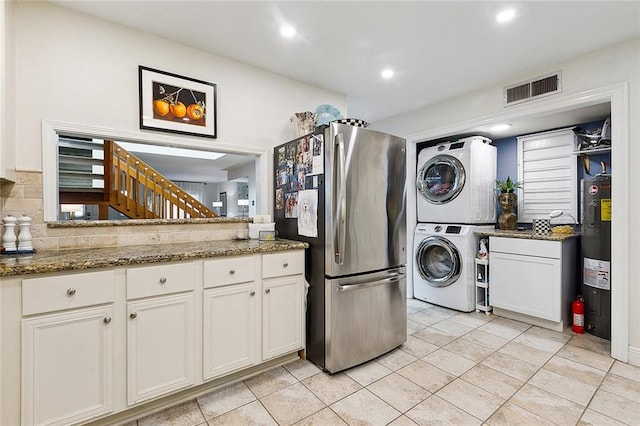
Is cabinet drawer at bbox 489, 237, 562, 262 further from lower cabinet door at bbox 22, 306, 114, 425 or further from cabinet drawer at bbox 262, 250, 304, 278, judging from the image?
lower cabinet door at bbox 22, 306, 114, 425

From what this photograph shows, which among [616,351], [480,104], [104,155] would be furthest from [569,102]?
[104,155]

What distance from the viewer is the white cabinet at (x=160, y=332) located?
154cm

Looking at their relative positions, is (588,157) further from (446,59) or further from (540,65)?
(446,59)

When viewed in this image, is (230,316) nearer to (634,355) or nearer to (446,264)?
(446,264)

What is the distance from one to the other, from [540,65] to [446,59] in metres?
0.88

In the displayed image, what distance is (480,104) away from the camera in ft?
9.92

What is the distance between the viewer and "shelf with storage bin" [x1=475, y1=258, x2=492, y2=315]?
323 cm

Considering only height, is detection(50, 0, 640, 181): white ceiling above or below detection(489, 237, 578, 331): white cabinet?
above

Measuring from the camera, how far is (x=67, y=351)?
4.53ft

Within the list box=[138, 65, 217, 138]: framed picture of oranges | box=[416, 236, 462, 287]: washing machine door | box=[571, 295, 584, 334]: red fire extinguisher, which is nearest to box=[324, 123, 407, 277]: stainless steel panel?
box=[138, 65, 217, 138]: framed picture of oranges

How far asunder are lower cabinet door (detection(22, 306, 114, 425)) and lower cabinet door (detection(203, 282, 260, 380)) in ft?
1.59

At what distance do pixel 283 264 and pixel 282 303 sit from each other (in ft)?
0.92

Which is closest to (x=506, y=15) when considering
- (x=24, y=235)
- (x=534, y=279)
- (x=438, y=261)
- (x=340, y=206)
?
(x=340, y=206)

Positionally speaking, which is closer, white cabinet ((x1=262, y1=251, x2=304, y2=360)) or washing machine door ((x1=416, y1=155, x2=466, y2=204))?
white cabinet ((x1=262, y1=251, x2=304, y2=360))
